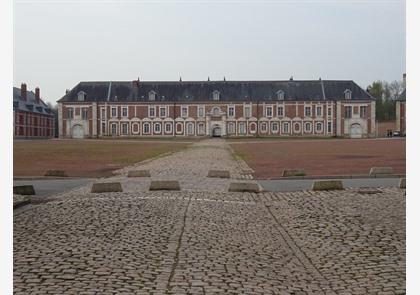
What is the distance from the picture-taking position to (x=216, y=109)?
83.9 metres

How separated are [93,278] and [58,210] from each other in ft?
16.9

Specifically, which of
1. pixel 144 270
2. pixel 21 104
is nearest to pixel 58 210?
pixel 144 270

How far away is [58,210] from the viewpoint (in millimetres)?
10500

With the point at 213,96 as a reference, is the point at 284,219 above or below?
below

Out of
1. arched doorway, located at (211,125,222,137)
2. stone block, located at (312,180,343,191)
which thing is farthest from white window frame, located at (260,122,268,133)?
stone block, located at (312,180,343,191)

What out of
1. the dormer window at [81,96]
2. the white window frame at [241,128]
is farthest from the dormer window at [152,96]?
the white window frame at [241,128]

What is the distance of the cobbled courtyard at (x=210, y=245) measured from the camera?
5629 millimetres

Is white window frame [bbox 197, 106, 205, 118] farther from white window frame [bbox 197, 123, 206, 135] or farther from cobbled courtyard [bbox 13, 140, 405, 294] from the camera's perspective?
cobbled courtyard [bbox 13, 140, 405, 294]

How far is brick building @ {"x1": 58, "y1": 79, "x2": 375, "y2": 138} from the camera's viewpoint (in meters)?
81.8

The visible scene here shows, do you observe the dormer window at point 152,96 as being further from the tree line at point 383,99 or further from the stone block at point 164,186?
the stone block at point 164,186

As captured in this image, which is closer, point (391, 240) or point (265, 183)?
point (391, 240)

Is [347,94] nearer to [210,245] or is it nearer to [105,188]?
[105,188]

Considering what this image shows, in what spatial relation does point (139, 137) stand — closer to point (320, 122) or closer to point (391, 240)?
point (320, 122)

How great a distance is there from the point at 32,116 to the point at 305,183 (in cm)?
Result: 7246
